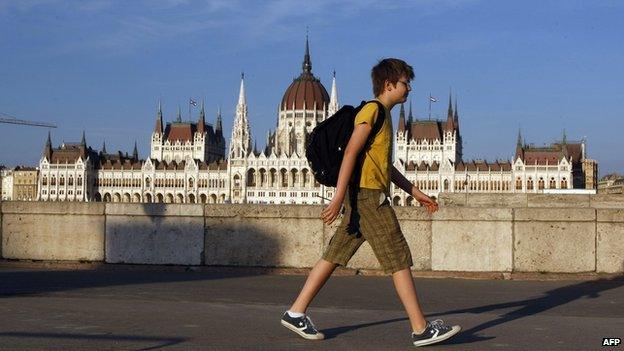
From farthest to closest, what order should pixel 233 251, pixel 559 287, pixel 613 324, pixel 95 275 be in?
pixel 233 251 → pixel 95 275 → pixel 559 287 → pixel 613 324

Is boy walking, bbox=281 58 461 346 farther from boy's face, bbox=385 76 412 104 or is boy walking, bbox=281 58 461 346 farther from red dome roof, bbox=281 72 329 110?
red dome roof, bbox=281 72 329 110

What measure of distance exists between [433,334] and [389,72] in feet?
5.07

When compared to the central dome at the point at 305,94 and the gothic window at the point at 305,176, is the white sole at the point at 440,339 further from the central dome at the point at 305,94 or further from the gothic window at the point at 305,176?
the central dome at the point at 305,94

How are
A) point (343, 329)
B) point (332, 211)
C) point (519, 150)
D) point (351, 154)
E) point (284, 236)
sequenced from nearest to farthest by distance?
point (332, 211)
point (351, 154)
point (343, 329)
point (284, 236)
point (519, 150)

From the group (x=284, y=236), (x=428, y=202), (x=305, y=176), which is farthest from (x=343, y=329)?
(x=305, y=176)

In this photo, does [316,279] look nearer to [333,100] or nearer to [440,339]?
[440,339]

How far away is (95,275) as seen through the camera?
9633mm

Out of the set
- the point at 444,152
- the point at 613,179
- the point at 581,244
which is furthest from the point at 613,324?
the point at 613,179

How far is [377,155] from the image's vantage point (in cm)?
548

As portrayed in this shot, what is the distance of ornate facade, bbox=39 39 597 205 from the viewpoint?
433ft

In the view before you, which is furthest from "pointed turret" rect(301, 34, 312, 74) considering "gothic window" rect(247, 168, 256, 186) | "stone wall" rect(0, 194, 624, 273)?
"stone wall" rect(0, 194, 624, 273)

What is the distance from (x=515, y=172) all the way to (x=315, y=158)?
12869 centimetres

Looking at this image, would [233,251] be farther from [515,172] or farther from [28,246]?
[515,172]

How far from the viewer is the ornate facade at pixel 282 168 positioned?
132125 mm
